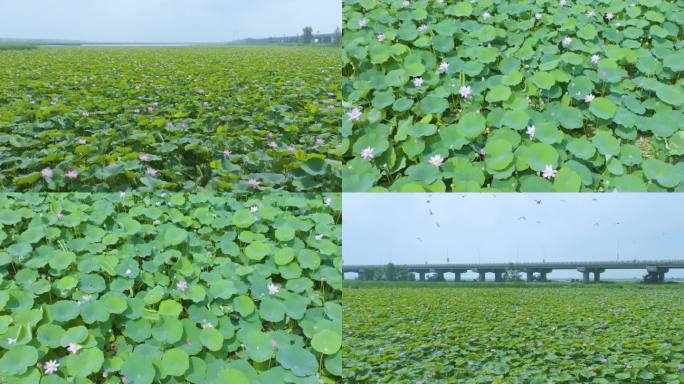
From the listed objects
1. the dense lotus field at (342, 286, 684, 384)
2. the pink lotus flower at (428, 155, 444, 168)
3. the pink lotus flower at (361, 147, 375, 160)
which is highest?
the pink lotus flower at (361, 147, 375, 160)

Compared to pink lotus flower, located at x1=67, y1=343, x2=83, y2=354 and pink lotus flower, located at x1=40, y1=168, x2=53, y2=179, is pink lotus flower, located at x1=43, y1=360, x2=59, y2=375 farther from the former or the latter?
pink lotus flower, located at x1=40, y1=168, x2=53, y2=179

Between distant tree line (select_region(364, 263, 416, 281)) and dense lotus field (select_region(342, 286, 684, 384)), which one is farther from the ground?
distant tree line (select_region(364, 263, 416, 281))

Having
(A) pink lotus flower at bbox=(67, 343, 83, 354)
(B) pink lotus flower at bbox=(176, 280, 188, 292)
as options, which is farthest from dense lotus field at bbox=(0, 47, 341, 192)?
(A) pink lotus flower at bbox=(67, 343, 83, 354)

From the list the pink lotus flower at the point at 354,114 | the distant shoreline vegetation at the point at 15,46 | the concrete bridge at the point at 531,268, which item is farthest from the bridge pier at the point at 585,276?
the distant shoreline vegetation at the point at 15,46

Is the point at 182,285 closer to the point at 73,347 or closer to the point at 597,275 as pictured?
the point at 73,347

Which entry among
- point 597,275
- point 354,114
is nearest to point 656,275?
point 597,275

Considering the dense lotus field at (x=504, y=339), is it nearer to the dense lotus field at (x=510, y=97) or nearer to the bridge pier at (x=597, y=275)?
the bridge pier at (x=597, y=275)
